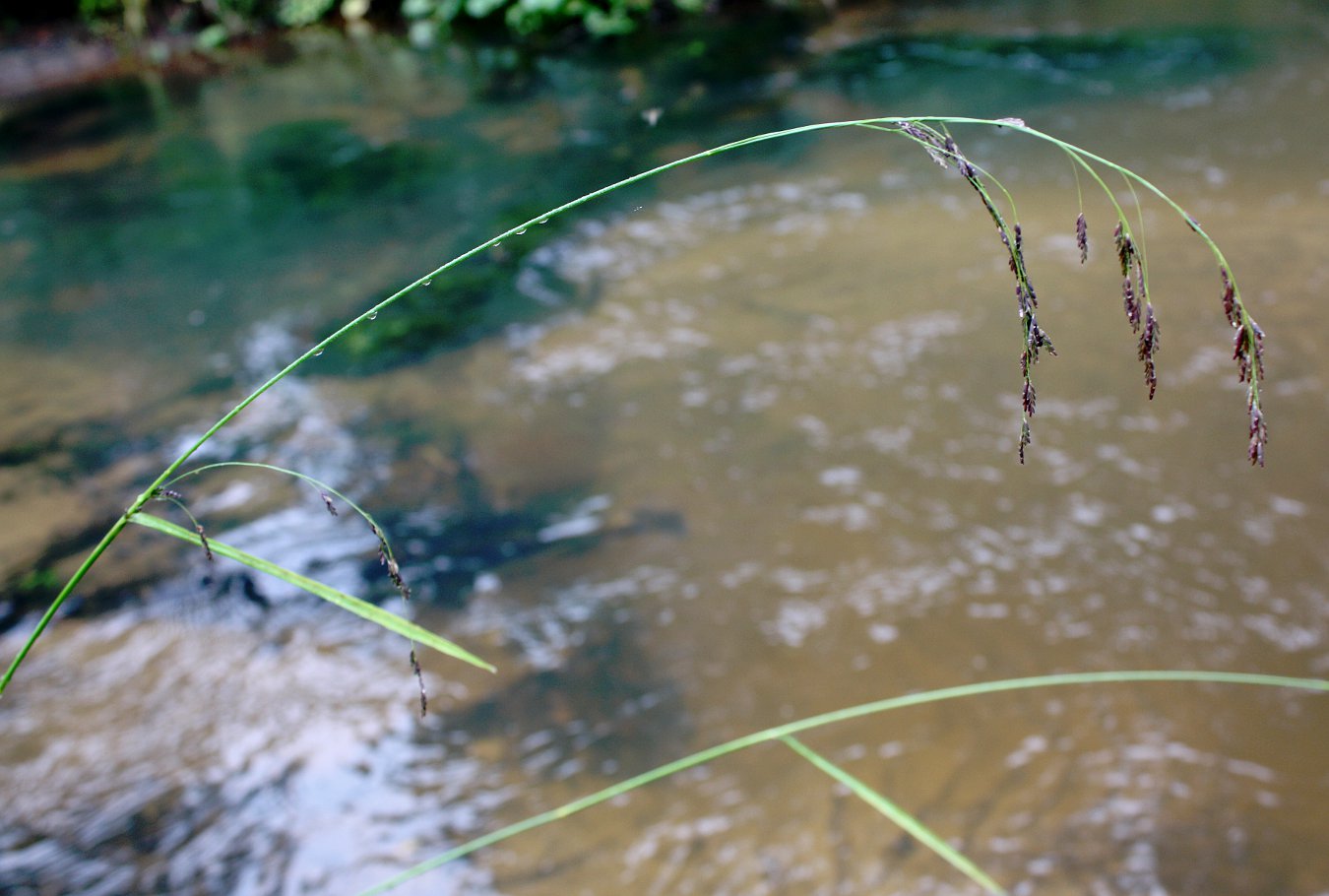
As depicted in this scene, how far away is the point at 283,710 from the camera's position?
8.16 feet

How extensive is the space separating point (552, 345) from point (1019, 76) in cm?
401

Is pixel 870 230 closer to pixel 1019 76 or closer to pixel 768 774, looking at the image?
pixel 1019 76

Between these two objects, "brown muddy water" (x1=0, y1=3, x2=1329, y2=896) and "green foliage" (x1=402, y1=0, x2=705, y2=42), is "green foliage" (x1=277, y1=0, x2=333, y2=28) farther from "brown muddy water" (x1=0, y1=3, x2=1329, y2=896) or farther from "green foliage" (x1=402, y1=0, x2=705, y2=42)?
"brown muddy water" (x1=0, y1=3, x2=1329, y2=896)

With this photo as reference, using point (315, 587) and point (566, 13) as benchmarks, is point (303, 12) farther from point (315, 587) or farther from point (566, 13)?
point (315, 587)

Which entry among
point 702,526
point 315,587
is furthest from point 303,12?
point 315,587

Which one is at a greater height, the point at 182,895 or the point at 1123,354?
the point at 1123,354

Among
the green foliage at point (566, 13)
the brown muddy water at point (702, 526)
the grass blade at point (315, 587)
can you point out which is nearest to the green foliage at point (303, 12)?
the green foliage at point (566, 13)

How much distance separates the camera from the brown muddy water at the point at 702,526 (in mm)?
2100

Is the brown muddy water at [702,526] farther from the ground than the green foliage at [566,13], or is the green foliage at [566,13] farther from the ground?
the green foliage at [566,13]

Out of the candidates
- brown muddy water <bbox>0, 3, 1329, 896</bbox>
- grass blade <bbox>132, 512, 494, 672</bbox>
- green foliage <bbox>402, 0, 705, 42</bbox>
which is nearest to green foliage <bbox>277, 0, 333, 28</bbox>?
green foliage <bbox>402, 0, 705, 42</bbox>

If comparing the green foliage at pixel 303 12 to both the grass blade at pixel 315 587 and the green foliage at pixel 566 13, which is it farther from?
Answer: the grass blade at pixel 315 587

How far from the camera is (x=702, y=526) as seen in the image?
2965 mm

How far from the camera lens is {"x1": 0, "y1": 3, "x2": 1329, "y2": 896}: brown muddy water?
6.89ft

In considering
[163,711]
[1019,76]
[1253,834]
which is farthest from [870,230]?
[163,711]
